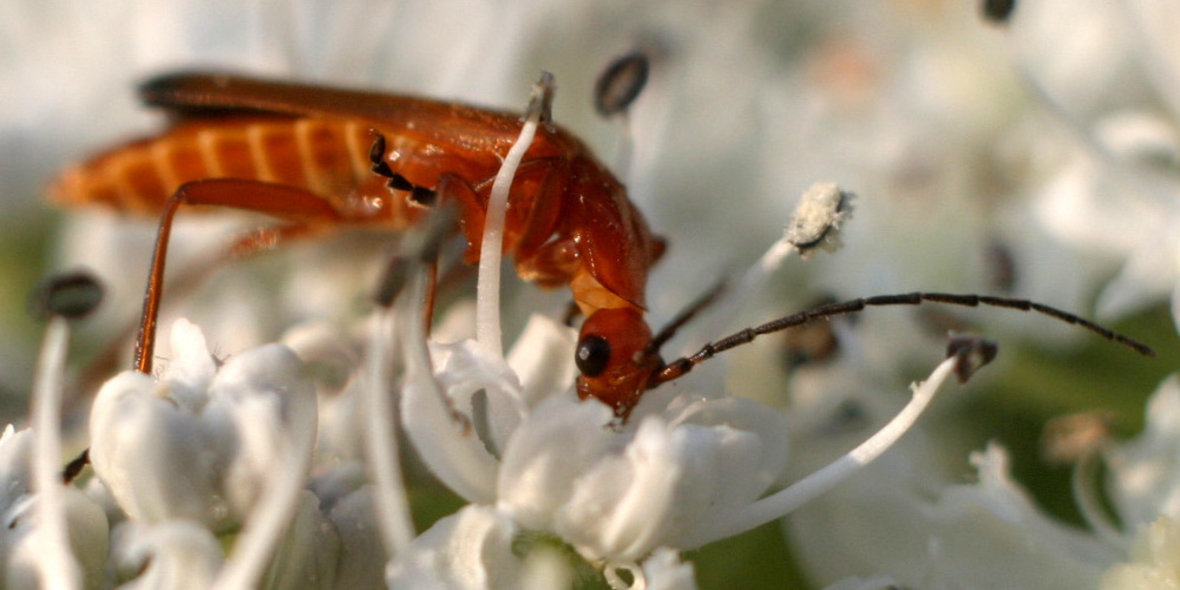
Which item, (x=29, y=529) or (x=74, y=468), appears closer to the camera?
(x=29, y=529)

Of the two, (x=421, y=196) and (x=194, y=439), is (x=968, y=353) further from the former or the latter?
(x=194, y=439)

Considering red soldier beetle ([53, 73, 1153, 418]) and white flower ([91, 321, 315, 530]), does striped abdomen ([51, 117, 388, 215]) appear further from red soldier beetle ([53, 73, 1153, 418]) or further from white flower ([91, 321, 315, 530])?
white flower ([91, 321, 315, 530])

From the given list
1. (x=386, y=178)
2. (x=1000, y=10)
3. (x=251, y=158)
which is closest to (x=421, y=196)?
(x=386, y=178)

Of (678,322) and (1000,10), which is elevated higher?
(1000,10)

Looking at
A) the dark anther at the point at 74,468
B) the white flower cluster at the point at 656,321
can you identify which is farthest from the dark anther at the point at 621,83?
the dark anther at the point at 74,468

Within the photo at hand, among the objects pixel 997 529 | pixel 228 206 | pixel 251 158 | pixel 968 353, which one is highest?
pixel 251 158

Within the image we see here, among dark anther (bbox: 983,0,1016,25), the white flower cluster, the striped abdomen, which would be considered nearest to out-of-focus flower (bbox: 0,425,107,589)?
the white flower cluster

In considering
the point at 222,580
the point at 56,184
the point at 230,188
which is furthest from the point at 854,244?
the point at 222,580
